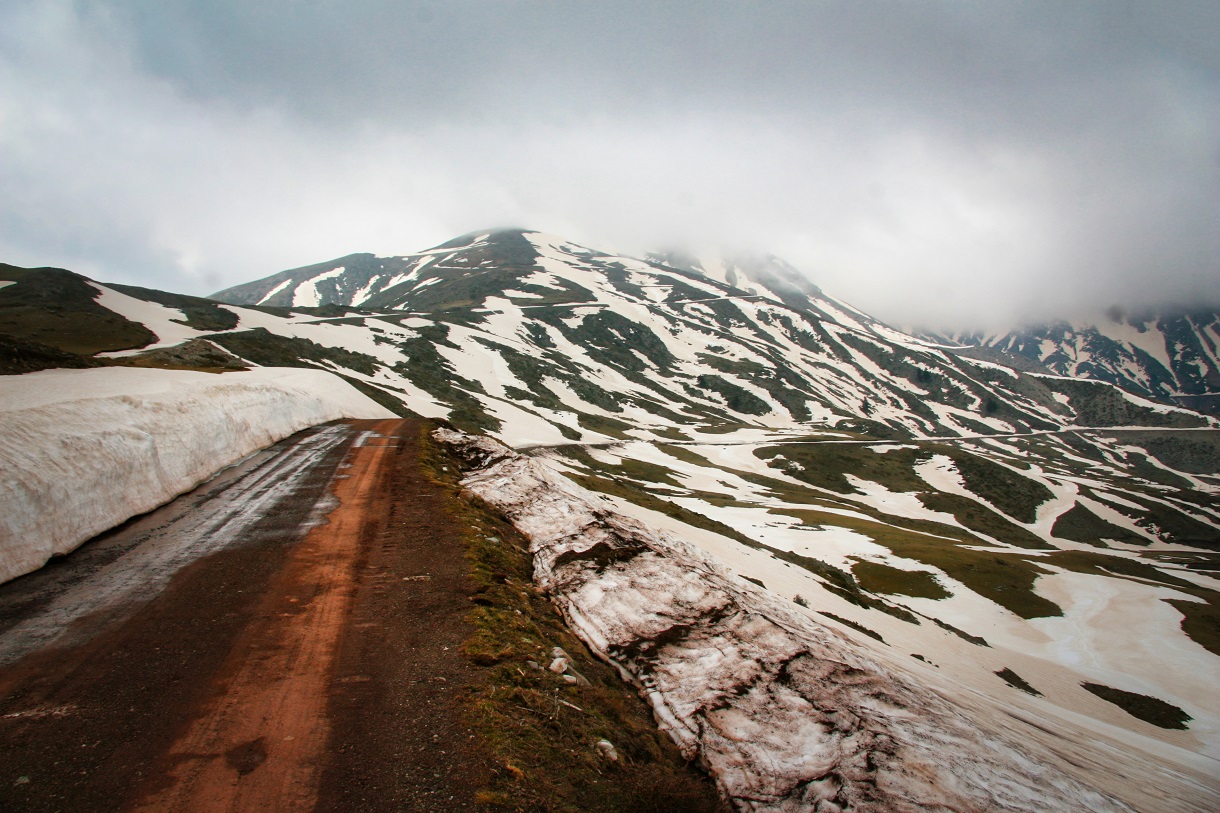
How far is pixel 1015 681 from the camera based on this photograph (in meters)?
29.6

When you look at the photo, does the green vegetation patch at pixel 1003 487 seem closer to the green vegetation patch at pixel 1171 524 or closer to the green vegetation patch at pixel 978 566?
the green vegetation patch at pixel 1171 524

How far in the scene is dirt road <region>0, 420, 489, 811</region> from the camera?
4668 millimetres

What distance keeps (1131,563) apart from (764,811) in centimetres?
9711

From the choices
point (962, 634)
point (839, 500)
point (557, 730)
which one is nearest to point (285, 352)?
point (557, 730)

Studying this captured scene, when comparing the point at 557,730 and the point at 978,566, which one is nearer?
the point at 557,730

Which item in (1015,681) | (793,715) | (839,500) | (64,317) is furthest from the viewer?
(839,500)

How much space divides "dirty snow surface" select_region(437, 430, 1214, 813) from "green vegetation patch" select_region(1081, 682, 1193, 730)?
28.5 metres

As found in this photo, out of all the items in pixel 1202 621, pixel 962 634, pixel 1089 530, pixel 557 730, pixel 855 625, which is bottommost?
pixel 1089 530

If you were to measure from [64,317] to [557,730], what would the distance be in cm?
9200

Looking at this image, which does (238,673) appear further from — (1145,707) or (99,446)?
(1145,707)

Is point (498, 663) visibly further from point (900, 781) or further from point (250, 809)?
point (900, 781)

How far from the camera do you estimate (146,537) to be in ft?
35.4

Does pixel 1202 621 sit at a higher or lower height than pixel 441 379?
lower

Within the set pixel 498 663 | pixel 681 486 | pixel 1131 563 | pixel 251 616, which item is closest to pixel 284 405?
pixel 251 616
